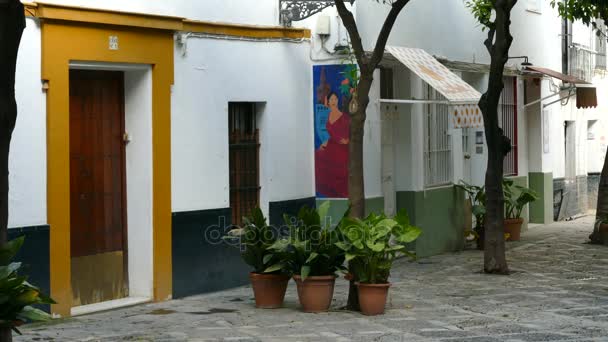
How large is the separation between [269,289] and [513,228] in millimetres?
8485

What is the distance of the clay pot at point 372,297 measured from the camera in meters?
10.7

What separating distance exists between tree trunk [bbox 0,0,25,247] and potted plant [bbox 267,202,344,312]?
179 inches

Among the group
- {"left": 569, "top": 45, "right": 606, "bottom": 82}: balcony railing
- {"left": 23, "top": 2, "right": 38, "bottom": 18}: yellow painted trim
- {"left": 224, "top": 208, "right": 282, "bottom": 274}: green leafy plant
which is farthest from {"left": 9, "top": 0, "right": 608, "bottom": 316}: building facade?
{"left": 569, "top": 45, "right": 606, "bottom": 82}: balcony railing

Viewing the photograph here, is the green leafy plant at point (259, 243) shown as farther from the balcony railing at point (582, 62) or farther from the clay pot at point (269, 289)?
the balcony railing at point (582, 62)

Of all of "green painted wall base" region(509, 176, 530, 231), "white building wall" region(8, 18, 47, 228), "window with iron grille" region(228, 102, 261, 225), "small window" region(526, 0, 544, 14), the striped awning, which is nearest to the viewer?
"white building wall" region(8, 18, 47, 228)

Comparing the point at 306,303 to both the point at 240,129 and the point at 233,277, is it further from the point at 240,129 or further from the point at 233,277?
the point at 240,129

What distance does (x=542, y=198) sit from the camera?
21.7 metres

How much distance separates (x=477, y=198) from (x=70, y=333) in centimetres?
921

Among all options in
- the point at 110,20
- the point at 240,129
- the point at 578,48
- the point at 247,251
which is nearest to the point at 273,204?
the point at 240,129

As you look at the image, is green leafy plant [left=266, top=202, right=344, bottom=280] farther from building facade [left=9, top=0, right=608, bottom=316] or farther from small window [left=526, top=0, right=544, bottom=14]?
small window [left=526, top=0, right=544, bottom=14]

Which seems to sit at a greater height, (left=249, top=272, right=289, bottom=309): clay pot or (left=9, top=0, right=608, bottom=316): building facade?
(left=9, top=0, right=608, bottom=316): building facade

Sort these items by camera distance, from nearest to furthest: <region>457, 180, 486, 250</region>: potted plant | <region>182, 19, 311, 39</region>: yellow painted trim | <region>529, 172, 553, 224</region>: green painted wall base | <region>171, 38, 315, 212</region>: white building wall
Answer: <region>171, 38, 315, 212</region>: white building wall
<region>182, 19, 311, 39</region>: yellow painted trim
<region>457, 180, 486, 250</region>: potted plant
<region>529, 172, 553, 224</region>: green painted wall base

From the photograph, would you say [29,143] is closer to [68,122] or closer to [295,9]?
[68,122]

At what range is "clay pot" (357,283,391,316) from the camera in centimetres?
1074
